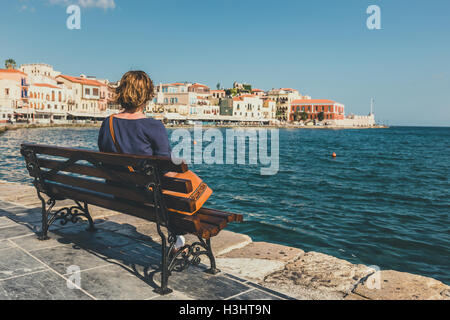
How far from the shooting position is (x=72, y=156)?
3.50 metres

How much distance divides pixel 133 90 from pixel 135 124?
0.30 m

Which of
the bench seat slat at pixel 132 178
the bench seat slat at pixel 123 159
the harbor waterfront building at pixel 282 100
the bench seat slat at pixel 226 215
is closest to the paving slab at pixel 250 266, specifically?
the bench seat slat at pixel 226 215

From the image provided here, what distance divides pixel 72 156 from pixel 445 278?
628 cm

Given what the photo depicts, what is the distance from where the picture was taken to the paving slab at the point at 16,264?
3.12 metres

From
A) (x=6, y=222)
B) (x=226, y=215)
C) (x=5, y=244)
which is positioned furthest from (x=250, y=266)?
(x=6, y=222)

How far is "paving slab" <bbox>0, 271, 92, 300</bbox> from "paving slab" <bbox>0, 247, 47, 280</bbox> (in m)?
0.13

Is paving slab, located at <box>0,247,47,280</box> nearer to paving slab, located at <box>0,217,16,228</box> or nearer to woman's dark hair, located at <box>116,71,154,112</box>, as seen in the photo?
paving slab, located at <box>0,217,16,228</box>

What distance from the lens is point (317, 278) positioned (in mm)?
3447

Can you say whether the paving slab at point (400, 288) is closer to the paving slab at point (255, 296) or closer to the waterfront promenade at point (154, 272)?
the waterfront promenade at point (154, 272)

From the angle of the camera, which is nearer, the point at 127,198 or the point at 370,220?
the point at 127,198

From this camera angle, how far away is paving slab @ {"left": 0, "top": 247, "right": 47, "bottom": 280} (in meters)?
3.12

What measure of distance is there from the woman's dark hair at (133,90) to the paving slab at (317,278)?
192cm
